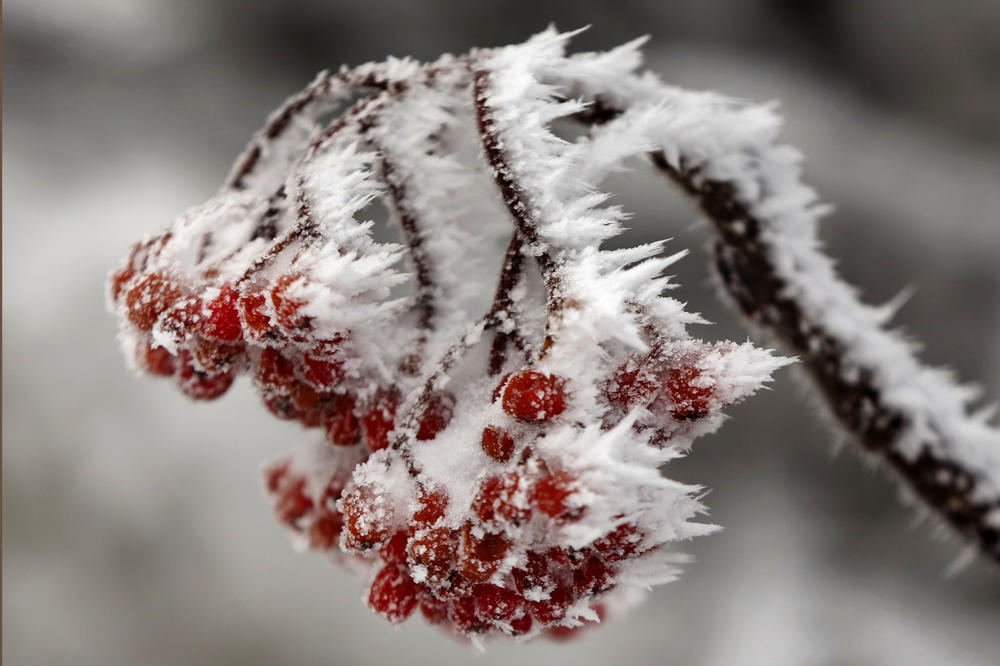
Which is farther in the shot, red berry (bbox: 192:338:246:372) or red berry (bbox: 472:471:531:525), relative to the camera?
red berry (bbox: 192:338:246:372)

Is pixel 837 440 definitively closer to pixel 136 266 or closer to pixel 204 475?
pixel 136 266

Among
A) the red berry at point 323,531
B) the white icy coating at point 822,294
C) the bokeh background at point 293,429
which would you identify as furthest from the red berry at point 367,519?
the bokeh background at point 293,429

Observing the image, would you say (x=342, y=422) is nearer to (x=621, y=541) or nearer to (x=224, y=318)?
(x=224, y=318)

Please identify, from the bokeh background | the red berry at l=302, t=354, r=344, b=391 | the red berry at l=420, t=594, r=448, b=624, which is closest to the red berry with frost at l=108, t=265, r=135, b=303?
the red berry at l=302, t=354, r=344, b=391

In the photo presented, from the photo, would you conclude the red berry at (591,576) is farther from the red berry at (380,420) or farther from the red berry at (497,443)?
the red berry at (380,420)

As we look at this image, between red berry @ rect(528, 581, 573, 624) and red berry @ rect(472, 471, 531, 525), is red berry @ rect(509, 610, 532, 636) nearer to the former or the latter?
red berry @ rect(528, 581, 573, 624)

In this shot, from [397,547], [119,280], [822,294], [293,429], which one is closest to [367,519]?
[397,547]
